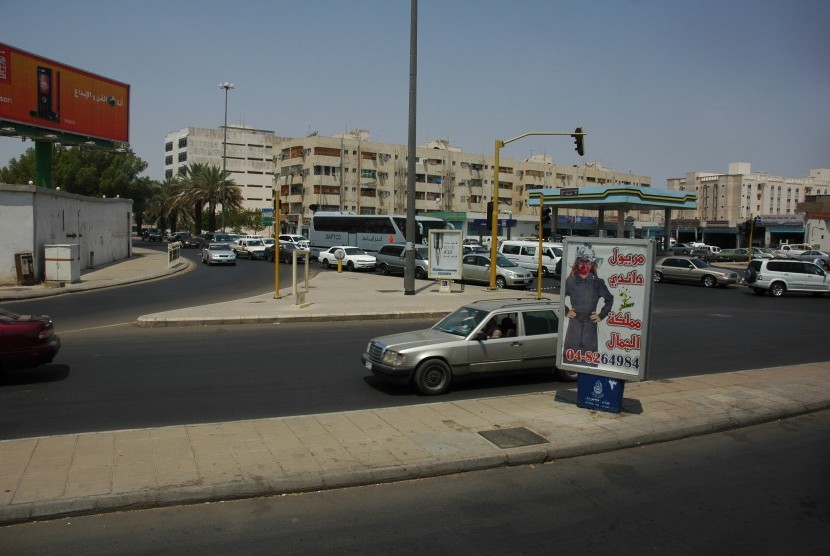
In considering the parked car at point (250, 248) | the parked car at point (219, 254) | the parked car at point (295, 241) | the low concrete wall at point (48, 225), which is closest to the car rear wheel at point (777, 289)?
the parked car at point (219, 254)

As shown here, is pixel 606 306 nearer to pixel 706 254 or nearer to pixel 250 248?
pixel 250 248

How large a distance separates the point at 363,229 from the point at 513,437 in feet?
130

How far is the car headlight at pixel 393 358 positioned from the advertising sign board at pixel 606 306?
237cm

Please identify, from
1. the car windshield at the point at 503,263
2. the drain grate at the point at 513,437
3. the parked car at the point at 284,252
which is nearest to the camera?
the drain grate at the point at 513,437

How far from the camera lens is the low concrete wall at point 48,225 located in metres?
27.8

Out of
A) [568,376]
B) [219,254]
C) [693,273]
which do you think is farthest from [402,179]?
[568,376]

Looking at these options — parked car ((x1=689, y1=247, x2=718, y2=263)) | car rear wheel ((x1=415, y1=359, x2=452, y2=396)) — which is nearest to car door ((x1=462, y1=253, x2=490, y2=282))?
car rear wheel ((x1=415, y1=359, x2=452, y2=396))

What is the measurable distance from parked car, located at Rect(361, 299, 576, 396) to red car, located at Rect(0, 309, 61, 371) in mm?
5094

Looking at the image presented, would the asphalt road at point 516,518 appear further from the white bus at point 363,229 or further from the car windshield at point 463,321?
the white bus at point 363,229

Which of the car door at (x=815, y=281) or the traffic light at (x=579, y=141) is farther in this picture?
the car door at (x=815, y=281)

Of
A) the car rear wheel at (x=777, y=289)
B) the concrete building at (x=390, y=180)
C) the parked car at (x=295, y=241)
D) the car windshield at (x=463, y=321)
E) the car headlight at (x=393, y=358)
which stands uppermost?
the concrete building at (x=390, y=180)

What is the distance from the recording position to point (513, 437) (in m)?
8.15

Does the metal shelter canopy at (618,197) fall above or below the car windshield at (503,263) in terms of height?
above

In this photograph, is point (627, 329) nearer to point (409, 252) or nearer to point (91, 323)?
point (91, 323)
